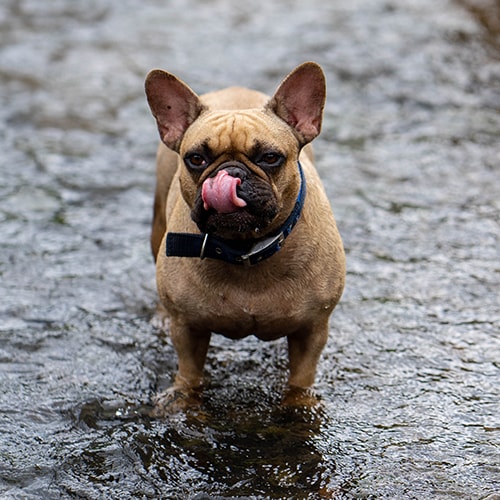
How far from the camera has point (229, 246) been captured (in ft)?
15.7

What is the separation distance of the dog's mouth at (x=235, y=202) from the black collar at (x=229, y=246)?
196mm

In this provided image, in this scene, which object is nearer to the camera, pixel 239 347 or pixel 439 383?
pixel 439 383

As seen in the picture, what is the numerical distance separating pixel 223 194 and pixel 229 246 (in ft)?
1.55

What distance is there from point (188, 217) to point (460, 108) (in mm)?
5808

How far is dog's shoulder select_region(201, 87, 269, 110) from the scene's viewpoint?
5672mm

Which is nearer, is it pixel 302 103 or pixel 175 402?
pixel 302 103

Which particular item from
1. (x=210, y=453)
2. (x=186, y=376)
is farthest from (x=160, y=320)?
(x=210, y=453)

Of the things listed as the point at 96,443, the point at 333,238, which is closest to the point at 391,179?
the point at 333,238

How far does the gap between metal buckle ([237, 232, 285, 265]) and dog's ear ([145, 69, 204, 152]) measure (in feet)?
2.44

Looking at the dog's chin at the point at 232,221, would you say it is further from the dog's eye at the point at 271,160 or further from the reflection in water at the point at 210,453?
the reflection in water at the point at 210,453

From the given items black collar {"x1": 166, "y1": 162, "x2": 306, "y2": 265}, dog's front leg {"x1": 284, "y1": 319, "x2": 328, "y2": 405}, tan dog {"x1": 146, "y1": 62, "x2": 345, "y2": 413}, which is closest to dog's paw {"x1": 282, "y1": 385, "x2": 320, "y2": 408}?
dog's front leg {"x1": 284, "y1": 319, "x2": 328, "y2": 405}

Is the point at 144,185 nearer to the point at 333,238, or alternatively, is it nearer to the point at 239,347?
the point at 239,347

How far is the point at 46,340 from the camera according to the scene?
6.31 metres

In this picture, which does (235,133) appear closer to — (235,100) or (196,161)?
(196,161)
